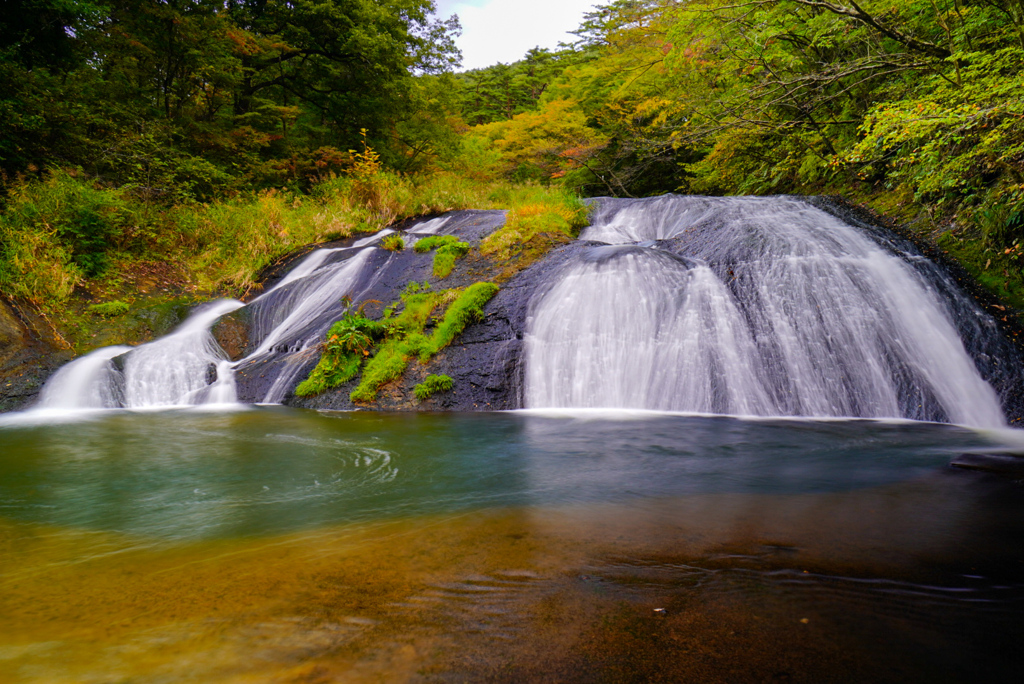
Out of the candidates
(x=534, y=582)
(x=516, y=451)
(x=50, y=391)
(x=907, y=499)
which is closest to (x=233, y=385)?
(x=50, y=391)

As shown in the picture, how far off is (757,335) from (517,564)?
528cm

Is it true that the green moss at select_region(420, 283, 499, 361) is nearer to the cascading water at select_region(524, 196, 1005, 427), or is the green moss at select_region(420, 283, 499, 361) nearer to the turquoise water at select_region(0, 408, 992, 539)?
the cascading water at select_region(524, 196, 1005, 427)

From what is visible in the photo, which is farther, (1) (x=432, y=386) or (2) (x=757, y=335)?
(1) (x=432, y=386)

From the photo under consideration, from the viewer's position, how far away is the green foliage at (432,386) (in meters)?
6.67

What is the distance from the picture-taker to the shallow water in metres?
1.62

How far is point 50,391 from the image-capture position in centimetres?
670

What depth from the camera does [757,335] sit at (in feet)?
21.2

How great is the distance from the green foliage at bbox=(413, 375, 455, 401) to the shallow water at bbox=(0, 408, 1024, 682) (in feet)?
6.65

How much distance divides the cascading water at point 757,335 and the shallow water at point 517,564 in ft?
3.62

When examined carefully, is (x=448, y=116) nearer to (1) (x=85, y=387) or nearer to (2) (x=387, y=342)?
(2) (x=387, y=342)

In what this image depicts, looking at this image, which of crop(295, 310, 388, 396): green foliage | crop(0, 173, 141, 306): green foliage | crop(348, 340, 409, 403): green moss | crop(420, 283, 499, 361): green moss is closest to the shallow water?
crop(348, 340, 409, 403): green moss

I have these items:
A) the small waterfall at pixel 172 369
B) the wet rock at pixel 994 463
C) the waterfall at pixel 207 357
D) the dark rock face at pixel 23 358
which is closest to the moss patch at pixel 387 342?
the waterfall at pixel 207 357

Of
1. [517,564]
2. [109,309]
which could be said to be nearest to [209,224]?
[109,309]

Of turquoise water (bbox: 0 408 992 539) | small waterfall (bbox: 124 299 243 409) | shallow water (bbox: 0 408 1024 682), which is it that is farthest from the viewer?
small waterfall (bbox: 124 299 243 409)
